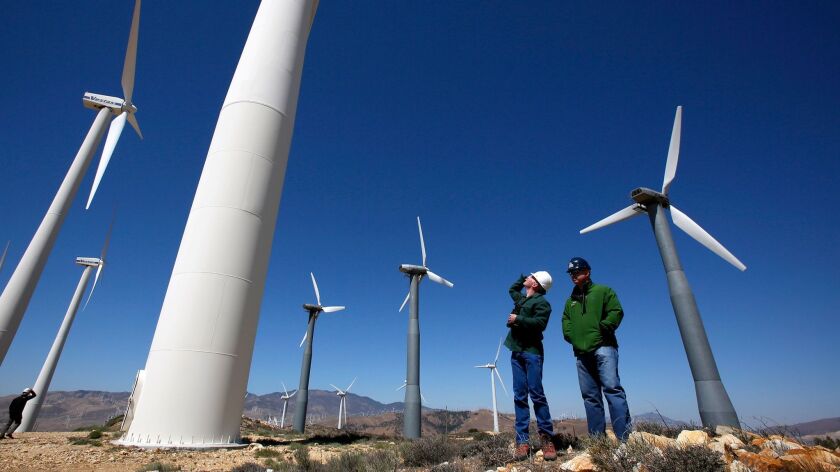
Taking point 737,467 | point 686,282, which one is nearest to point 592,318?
point 737,467

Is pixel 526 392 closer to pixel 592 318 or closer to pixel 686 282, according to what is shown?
pixel 592 318

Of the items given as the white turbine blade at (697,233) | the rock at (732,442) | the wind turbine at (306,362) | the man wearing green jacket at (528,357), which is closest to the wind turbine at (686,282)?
the white turbine blade at (697,233)

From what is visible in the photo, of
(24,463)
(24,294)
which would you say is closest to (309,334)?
(24,294)

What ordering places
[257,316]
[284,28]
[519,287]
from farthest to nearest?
[284,28] → [257,316] → [519,287]

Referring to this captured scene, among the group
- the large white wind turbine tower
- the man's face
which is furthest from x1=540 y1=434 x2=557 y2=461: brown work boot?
the large white wind turbine tower

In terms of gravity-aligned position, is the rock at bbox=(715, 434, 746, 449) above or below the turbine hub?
below

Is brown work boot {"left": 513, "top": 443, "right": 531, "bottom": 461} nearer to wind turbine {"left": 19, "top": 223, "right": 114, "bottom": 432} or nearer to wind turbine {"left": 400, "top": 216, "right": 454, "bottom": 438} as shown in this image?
wind turbine {"left": 400, "top": 216, "right": 454, "bottom": 438}

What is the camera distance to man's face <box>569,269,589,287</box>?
18.2 feet

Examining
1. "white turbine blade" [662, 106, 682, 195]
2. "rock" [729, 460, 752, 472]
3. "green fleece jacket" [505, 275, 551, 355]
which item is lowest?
"rock" [729, 460, 752, 472]

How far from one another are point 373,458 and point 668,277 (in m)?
9.74

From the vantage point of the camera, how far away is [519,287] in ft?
20.2

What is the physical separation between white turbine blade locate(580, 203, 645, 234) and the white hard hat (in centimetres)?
973

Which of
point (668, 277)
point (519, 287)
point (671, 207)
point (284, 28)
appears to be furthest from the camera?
point (671, 207)

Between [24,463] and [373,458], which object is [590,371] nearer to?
[373,458]
